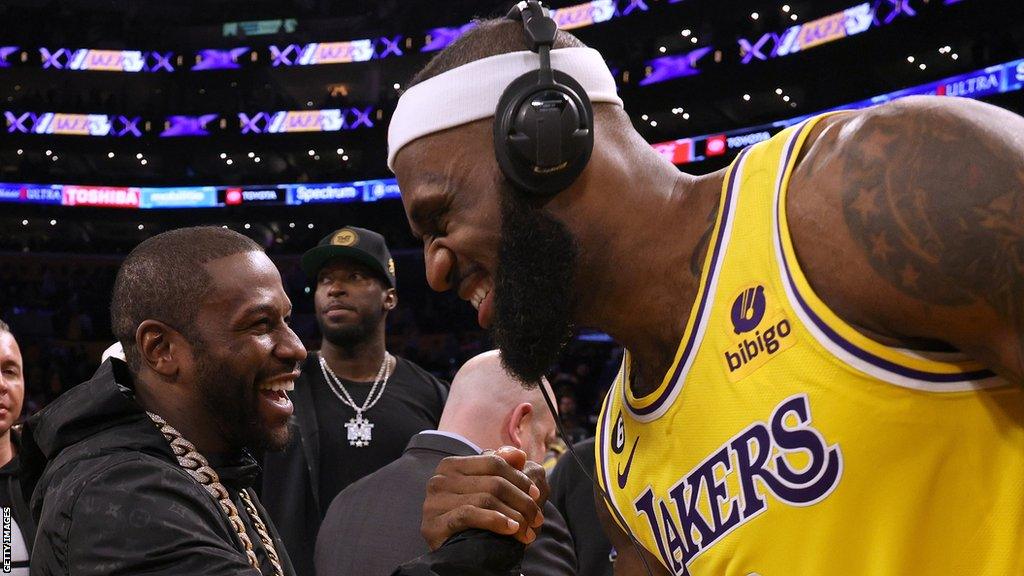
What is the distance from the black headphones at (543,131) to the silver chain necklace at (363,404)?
298 cm

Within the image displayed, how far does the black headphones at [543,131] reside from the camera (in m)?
1.44

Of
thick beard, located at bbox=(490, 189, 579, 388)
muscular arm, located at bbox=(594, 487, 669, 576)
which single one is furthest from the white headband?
muscular arm, located at bbox=(594, 487, 669, 576)

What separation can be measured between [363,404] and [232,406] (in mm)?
2183

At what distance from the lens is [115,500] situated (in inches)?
71.3

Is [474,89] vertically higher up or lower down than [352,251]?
lower down

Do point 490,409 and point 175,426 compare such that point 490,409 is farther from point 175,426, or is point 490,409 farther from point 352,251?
point 352,251

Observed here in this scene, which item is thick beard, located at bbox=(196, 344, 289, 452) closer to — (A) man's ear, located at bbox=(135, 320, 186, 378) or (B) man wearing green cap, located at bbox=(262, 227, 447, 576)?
(A) man's ear, located at bbox=(135, 320, 186, 378)

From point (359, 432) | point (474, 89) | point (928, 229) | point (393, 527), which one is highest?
point (474, 89)

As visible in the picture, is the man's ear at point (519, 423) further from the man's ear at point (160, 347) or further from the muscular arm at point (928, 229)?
the muscular arm at point (928, 229)

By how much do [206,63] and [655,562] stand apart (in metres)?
29.5

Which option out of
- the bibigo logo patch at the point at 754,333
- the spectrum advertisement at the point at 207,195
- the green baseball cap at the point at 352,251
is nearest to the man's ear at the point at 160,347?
the bibigo logo patch at the point at 754,333

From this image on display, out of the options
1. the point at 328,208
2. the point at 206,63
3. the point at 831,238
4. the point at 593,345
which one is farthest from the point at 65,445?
the point at 206,63

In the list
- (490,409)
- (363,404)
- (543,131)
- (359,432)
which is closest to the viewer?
(543,131)

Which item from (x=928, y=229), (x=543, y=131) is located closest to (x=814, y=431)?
(x=928, y=229)
